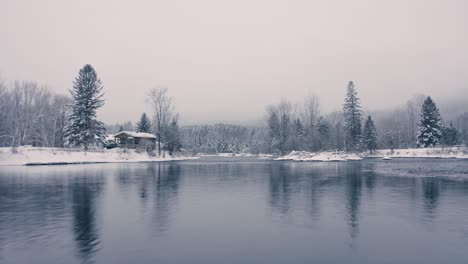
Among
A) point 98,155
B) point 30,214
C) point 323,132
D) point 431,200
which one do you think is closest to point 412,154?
point 323,132

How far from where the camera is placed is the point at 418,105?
298 feet

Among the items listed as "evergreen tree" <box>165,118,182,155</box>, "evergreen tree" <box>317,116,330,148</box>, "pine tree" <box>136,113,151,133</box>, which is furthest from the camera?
"pine tree" <box>136,113,151,133</box>

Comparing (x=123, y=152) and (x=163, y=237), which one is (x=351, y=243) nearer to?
(x=163, y=237)

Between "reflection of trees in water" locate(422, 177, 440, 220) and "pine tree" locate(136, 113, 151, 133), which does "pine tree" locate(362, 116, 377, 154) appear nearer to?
"pine tree" locate(136, 113, 151, 133)

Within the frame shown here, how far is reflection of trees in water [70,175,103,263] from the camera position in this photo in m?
7.36

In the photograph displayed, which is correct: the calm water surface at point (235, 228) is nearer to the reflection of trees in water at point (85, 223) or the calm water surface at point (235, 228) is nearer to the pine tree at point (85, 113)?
the reflection of trees in water at point (85, 223)

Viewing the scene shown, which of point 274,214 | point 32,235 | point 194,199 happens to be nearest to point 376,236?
point 274,214

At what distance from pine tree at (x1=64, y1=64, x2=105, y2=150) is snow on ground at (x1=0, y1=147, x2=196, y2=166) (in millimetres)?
3640

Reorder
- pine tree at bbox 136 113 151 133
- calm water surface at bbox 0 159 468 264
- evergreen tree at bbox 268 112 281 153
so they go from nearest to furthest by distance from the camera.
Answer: calm water surface at bbox 0 159 468 264 < pine tree at bbox 136 113 151 133 < evergreen tree at bbox 268 112 281 153

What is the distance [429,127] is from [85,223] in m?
86.9

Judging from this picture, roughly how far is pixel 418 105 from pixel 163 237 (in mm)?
101097

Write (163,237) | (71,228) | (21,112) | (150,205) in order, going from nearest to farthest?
1. (163,237)
2. (71,228)
3. (150,205)
4. (21,112)

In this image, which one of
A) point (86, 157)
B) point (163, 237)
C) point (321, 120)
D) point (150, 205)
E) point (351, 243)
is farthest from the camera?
point (321, 120)

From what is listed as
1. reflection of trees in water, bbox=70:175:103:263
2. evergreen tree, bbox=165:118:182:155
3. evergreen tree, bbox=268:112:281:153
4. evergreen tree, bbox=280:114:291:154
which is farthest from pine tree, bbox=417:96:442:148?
reflection of trees in water, bbox=70:175:103:263
